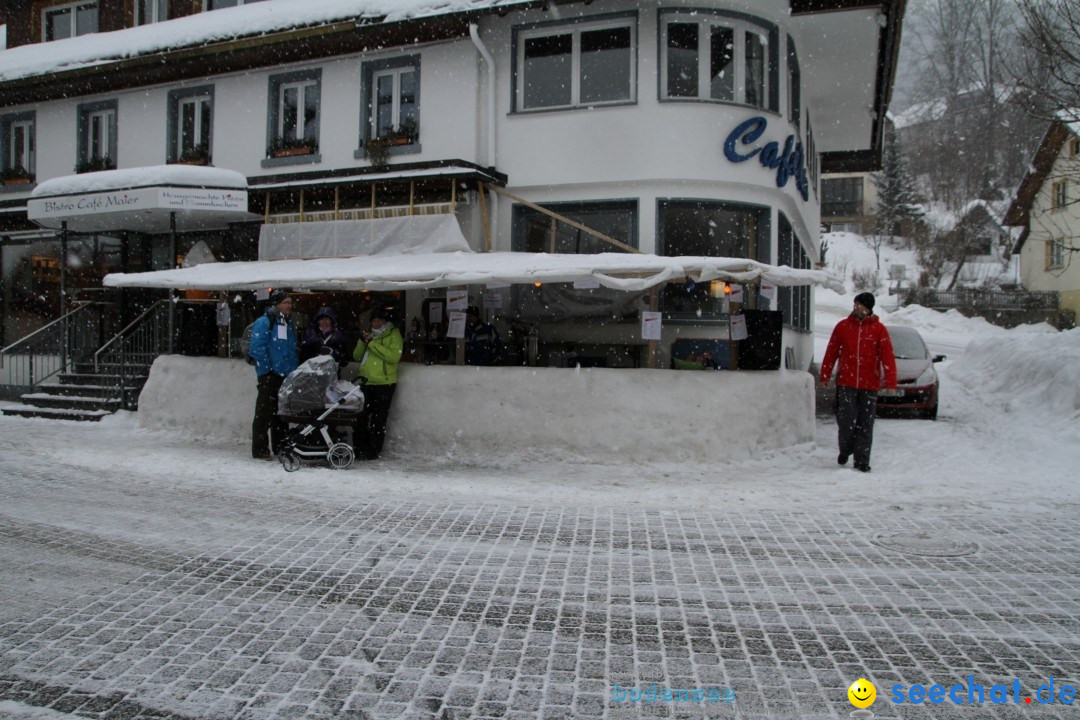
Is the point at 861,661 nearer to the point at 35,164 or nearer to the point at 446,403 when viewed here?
the point at 446,403

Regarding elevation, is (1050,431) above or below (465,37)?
below

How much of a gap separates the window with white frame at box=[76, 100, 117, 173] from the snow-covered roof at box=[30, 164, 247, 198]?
271 cm

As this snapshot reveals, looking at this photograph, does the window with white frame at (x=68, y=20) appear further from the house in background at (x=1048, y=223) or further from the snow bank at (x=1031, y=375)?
the house in background at (x=1048, y=223)

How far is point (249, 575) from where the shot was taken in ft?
17.1

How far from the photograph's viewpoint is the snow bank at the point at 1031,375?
1232cm

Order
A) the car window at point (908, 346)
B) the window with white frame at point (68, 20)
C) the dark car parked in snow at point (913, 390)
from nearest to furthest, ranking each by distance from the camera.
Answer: the dark car parked in snow at point (913, 390) → the car window at point (908, 346) → the window with white frame at point (68, 20)

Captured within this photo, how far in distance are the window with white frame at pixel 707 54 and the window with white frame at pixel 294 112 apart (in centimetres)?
675

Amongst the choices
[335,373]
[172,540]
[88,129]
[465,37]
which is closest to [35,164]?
[88,129]

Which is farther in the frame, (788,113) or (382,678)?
(788,113)

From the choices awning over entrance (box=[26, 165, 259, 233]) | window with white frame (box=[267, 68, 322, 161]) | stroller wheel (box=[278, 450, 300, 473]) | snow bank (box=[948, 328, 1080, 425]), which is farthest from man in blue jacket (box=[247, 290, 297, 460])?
snow bank (box=[948, 328, 1080, 425])

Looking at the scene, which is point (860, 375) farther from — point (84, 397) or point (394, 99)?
point (84, 397)

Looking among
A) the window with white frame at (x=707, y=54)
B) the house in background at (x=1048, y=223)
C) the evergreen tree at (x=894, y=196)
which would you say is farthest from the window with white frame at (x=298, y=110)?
the evergreen tree at (x=894, y=196)

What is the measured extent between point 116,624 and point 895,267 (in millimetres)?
49236

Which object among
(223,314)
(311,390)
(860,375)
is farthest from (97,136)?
(860,375)
